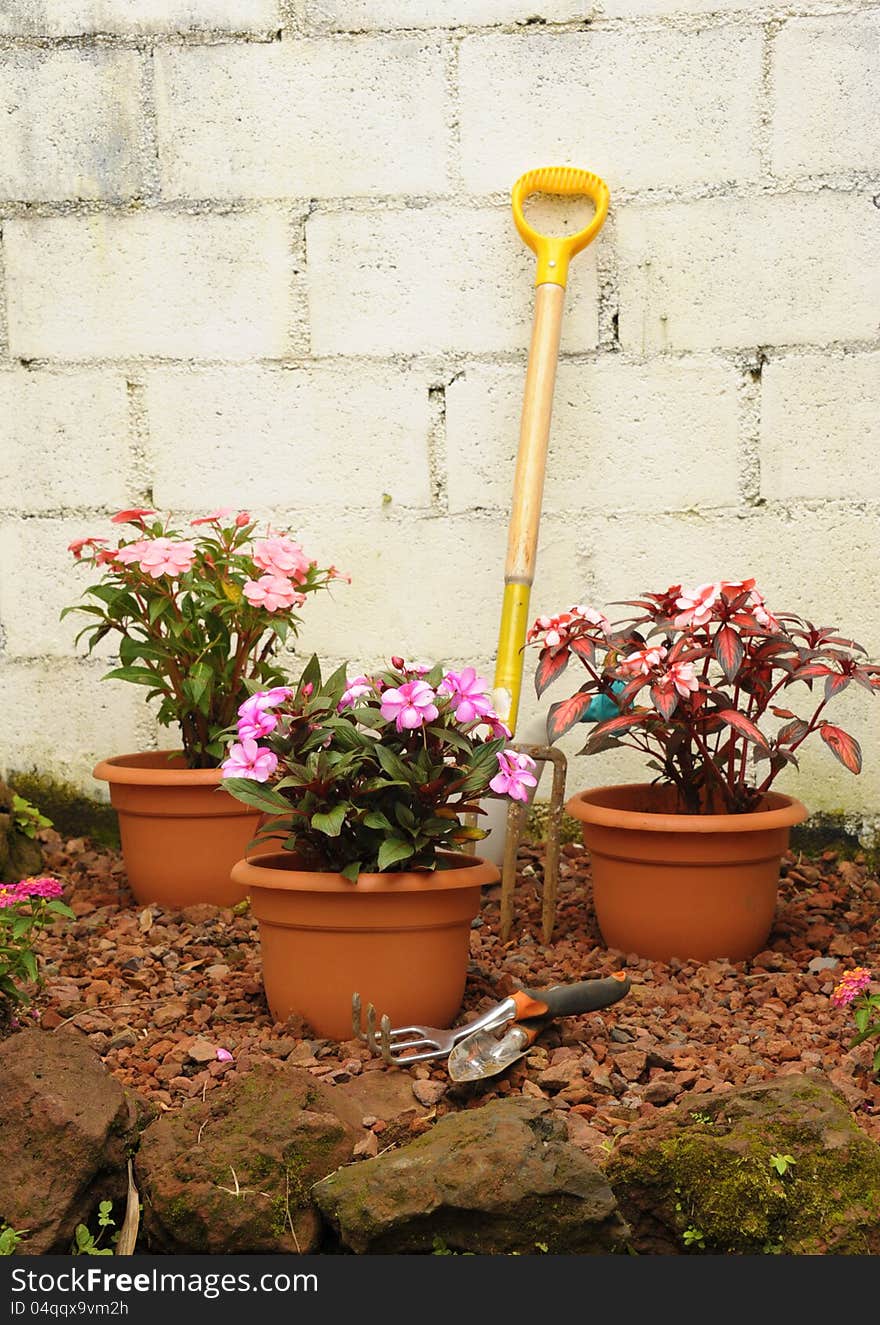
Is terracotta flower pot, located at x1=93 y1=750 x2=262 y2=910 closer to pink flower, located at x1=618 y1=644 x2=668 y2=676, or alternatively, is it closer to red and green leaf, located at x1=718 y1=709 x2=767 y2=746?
pink flower, located at x1=618 y1=644 x2=668 y2=676

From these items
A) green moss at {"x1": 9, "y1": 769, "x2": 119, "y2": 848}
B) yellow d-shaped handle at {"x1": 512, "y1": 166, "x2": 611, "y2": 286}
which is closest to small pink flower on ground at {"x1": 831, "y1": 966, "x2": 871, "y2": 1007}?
yellow d-shaped handle at {"x1": 512, "y1": 166, "x2": 611, "y2": 286}

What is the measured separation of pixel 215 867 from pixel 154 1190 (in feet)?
3.66

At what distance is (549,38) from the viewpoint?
2.75 meters

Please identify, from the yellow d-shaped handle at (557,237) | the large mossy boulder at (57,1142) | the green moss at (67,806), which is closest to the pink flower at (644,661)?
the yellow d-shaped handle at (557,237)

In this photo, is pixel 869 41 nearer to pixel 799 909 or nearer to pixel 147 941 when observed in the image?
pixel 799 909

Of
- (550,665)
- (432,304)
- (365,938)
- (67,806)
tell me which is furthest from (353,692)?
(67,806)

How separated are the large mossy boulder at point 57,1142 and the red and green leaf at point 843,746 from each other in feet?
4.11

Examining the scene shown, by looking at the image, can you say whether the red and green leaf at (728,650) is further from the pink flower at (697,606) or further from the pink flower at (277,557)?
the pink flower at (277,557)

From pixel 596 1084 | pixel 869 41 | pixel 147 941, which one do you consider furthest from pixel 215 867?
pixel 869 41

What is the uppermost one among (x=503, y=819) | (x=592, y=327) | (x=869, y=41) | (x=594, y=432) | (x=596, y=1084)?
(x=869, y=41)

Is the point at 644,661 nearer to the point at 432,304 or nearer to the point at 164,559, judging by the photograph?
the point at 164,559

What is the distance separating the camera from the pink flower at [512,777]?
1886mm

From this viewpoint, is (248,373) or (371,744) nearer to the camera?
(371,744)

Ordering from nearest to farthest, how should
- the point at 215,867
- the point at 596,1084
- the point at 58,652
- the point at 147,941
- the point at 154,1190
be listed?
the point at 154,1190, the point at 596,1084, the point at 147,941, the point at 215,867, the point at 58,652
